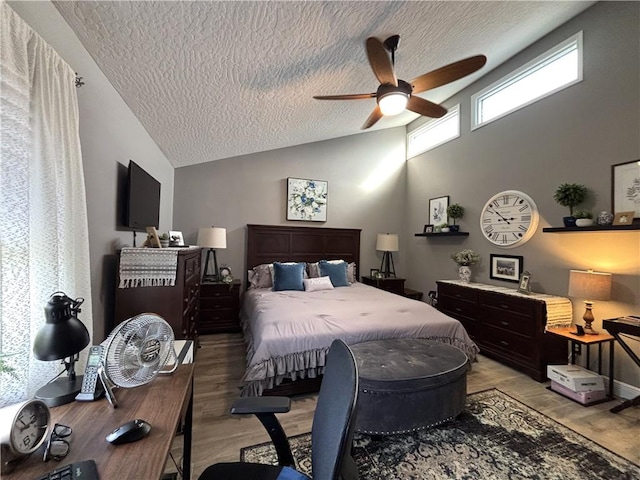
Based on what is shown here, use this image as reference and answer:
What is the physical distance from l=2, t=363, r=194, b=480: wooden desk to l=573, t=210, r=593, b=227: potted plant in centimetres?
344

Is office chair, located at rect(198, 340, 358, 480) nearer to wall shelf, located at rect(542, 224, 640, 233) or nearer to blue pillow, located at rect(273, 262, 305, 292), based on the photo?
blue pillow, located at rect(273, 262, 305, 292)

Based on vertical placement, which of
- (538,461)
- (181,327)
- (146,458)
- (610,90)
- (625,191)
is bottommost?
(538,461)

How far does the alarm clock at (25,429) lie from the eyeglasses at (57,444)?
0.03m

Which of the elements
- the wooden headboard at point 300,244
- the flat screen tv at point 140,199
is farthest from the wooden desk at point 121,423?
the wooden headboard at point 300,244

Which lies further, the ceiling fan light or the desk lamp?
the ceiling fan light

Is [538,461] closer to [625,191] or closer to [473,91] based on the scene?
[625,191]

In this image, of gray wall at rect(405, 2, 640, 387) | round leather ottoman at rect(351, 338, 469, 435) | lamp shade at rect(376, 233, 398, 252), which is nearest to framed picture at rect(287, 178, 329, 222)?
lamp shade at rect(376, 233, 398, 252)

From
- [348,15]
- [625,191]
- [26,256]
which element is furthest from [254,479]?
[625,191]

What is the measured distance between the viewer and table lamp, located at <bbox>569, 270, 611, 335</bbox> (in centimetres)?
239

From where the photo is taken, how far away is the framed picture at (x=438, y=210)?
4.52m

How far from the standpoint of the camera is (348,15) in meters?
1.83

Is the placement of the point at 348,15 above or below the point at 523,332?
above

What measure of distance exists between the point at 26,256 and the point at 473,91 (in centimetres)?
506

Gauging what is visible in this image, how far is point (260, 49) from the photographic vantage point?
1874 mm
